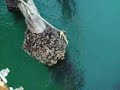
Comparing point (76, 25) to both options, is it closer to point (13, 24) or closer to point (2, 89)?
point (13, 24)

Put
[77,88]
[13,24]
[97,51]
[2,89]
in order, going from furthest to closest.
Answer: [13,24] < [97,51] < [77,88] < [2,89]

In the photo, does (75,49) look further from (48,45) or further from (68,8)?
(68,8)

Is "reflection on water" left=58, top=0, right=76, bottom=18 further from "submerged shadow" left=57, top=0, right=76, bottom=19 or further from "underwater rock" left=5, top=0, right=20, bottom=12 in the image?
"underwater rock" left=5, top=0, right=20, bottom=12

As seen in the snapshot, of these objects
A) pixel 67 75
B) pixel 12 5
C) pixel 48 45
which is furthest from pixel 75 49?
pixel 12 5

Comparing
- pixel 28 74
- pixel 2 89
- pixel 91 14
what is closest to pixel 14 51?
pixel 28 74

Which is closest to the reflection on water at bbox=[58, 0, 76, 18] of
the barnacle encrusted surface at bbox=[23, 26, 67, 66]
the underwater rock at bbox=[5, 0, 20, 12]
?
the underwater rock at bbox=[5, 0, 20, 12]

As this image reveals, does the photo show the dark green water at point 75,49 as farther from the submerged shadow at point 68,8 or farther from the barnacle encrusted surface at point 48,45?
the barnacle encrusted surface at point 48,45

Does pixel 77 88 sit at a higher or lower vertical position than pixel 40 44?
lower

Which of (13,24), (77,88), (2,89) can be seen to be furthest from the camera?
(13,24)
